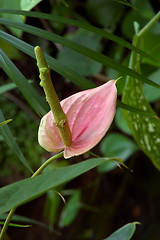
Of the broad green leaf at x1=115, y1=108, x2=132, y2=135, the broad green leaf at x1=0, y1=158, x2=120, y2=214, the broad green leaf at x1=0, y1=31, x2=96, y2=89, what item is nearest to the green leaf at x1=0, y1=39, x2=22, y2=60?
the broad green leaf at x1=115, y1=108, x2=132, y2=135

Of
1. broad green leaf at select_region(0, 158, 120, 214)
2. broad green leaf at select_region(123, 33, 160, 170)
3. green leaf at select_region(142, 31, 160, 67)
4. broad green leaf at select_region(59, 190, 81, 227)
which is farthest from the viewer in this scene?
broad green leaf at select_region(59, 190, 81, 227)

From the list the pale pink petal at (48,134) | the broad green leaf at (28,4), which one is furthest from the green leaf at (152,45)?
the pale pink petal at (48,134)

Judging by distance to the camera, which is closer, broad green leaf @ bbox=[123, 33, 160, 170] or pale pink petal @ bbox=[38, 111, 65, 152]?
pale pink petal @ bbox=[38, 111, 65, 152]

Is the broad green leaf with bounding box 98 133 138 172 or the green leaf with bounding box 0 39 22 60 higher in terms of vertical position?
the green leaf with bounding box 0 39 22 60

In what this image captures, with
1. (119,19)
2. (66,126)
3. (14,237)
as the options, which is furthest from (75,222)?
(66,126)

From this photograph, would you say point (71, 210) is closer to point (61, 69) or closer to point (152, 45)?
point (152, 45)

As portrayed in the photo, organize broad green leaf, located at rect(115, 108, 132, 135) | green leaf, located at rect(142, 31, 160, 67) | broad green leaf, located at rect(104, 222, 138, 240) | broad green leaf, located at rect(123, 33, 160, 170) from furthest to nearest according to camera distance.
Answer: broad green leaf, located at rect(115, 108, 132, 135)
green leaf, located at rect(142, 31, 160, 67)
broad green leaf, located at rect(123, 33, 160, 170)
broad green leaf, located at rect(104, 222, 138, 240)

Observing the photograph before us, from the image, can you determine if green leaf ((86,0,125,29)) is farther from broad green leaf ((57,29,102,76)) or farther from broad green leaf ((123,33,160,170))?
broad green leaf ((123,33,160,170))

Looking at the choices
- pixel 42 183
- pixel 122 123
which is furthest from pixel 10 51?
pixel 42 183
